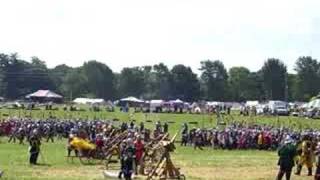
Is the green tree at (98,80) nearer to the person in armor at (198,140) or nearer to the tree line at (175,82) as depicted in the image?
the tree line at (175,82)

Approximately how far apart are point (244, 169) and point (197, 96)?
14769 cm

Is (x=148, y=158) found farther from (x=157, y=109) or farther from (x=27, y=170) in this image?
(x=157, y=109)

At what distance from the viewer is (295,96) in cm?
18650

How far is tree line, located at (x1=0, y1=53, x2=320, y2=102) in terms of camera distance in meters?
186

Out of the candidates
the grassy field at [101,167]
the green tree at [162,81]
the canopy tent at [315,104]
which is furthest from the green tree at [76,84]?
the grassy field at [101,167]

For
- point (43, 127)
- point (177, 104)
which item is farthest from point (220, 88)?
point (43, 127)

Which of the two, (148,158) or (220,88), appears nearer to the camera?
(148,158)

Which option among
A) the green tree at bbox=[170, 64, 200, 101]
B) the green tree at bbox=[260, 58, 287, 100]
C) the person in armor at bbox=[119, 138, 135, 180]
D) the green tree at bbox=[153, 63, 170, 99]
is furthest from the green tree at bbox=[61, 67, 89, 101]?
the person in armor at bbox=[119, 138, 135, 180]

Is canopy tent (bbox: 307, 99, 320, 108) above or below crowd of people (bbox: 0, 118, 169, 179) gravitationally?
above

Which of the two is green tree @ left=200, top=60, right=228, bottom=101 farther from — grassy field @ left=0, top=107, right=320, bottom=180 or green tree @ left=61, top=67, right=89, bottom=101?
grassy field @ left=0, top=107, right=320, bottom=180

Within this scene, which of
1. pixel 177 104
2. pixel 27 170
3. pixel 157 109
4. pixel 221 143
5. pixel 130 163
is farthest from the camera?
pixel 177 104

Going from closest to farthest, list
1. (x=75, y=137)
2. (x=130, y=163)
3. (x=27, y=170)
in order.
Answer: (x=130, y=163) → (x=27, y=170) → (x=75, y=137)

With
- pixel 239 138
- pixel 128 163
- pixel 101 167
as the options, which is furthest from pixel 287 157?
pixel 239 138

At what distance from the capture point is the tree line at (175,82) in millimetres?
186500
